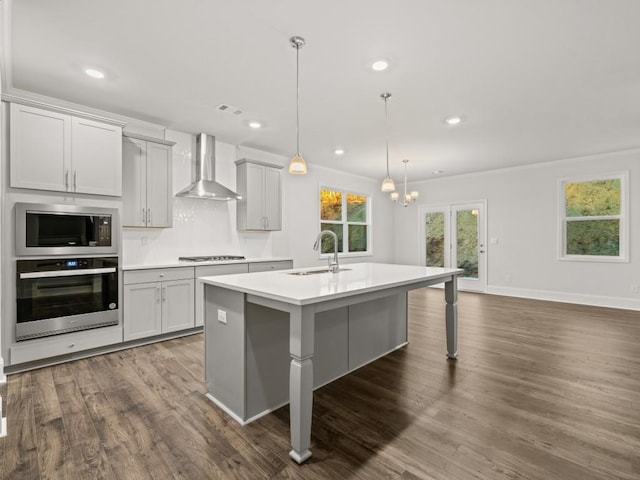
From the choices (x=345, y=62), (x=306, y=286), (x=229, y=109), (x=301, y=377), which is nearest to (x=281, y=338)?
(x=306, y=286)

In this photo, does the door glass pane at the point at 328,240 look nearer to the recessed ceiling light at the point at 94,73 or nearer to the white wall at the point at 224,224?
the white wall at the point at 224,224

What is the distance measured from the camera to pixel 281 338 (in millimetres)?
2234

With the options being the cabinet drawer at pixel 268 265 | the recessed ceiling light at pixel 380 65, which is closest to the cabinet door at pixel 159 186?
the cabinet drawer at pixel 268 265

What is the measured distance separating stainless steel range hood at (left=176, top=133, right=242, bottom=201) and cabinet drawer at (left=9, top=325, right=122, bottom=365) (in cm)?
181

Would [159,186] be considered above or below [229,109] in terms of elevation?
below

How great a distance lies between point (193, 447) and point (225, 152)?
3.97m

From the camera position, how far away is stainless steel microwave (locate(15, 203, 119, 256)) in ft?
9.29

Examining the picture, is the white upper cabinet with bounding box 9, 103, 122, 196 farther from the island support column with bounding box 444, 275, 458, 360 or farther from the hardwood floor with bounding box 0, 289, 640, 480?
the island support column with bounding box 444, 275, 458, 360

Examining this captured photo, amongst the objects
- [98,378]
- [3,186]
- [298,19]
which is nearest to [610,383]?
[298,19]

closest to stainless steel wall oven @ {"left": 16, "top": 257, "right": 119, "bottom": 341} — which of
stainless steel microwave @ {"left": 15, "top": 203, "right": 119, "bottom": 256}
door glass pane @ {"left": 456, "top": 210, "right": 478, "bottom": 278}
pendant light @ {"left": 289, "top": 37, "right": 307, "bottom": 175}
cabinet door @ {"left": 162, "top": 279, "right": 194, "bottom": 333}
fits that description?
stainless steel microwave @ {"left": 15, "top": 203, "right": 119, "bottom": 256}

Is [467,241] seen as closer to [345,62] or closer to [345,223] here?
[345,223]

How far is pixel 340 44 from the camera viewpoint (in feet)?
7.88

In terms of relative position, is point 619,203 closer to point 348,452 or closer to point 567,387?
point 567,387

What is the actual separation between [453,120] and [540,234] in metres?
3.62
